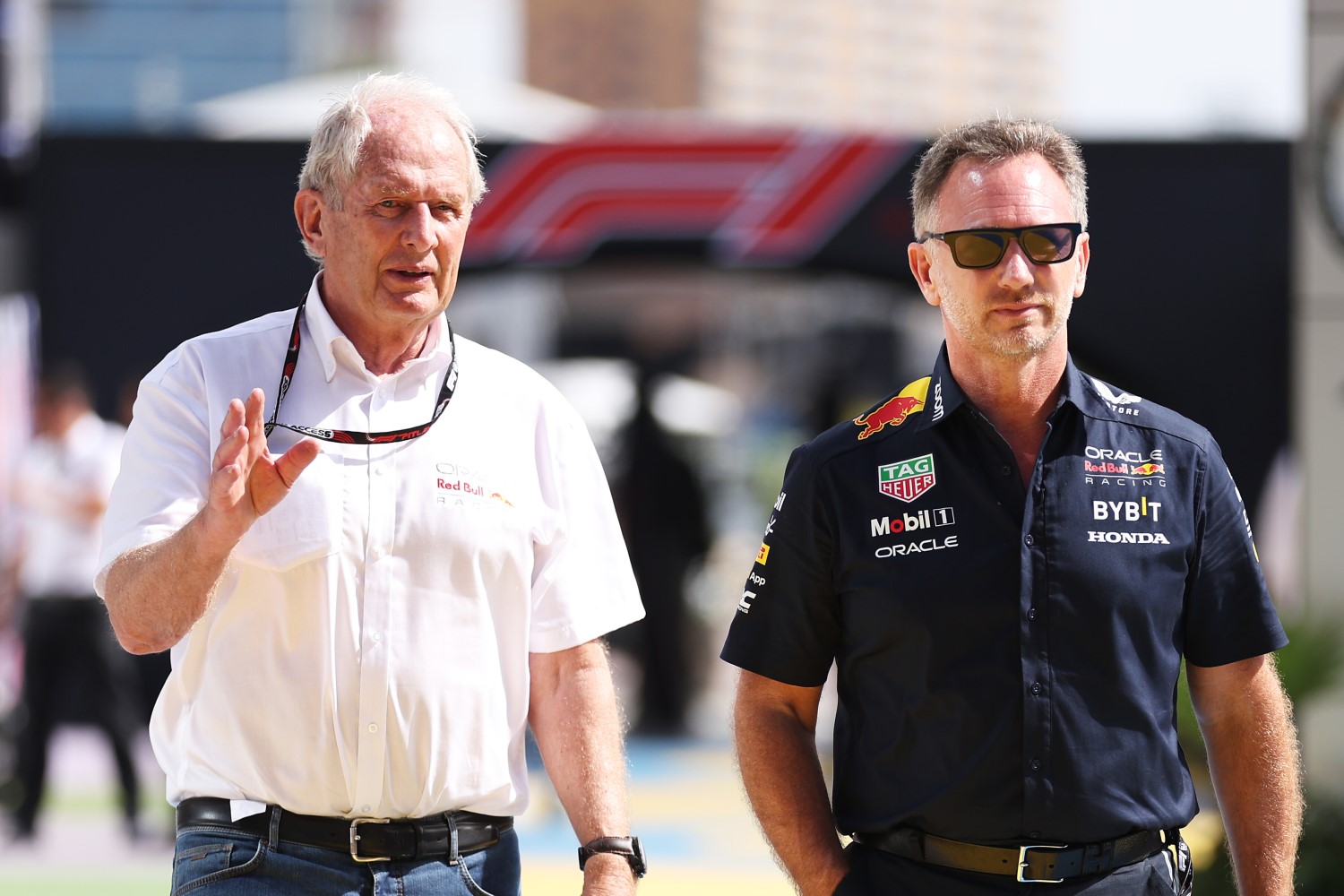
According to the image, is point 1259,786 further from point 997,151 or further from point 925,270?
point 997,151

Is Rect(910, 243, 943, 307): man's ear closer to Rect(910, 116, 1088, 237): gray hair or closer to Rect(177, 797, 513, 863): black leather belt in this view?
Rect(910, 116, 1088, 237): gray hair

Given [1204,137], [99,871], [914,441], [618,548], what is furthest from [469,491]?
[1204,137]

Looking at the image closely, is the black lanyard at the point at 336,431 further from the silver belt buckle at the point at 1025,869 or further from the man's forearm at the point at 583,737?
the silver belt buckle at the point at 1025,869

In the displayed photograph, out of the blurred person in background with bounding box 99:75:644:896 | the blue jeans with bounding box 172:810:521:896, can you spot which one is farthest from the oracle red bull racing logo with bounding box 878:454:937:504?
the blue jeans with bounding box 172:810:521:896

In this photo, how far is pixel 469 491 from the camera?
2695 mm

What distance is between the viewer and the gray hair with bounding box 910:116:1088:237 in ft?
8.89

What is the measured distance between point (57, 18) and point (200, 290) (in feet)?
280

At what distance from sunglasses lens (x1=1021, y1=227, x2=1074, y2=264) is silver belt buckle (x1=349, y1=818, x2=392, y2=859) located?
1342mm

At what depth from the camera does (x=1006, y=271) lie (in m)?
2.62

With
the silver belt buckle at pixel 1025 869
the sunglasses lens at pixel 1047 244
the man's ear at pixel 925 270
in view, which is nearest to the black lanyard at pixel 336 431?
the man's ear at pixel 925 270

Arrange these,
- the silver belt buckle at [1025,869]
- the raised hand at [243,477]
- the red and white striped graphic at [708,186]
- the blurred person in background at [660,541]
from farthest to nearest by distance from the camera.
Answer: the blurred person in background at [660,541] < the red and white striped graphic at [708,186] < the silver belt buckle at [1025,869] < the raised hand at [243,477]

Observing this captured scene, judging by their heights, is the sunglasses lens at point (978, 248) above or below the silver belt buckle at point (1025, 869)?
above

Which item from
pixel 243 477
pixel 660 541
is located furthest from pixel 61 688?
pixel 243 477

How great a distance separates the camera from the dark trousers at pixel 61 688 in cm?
809
